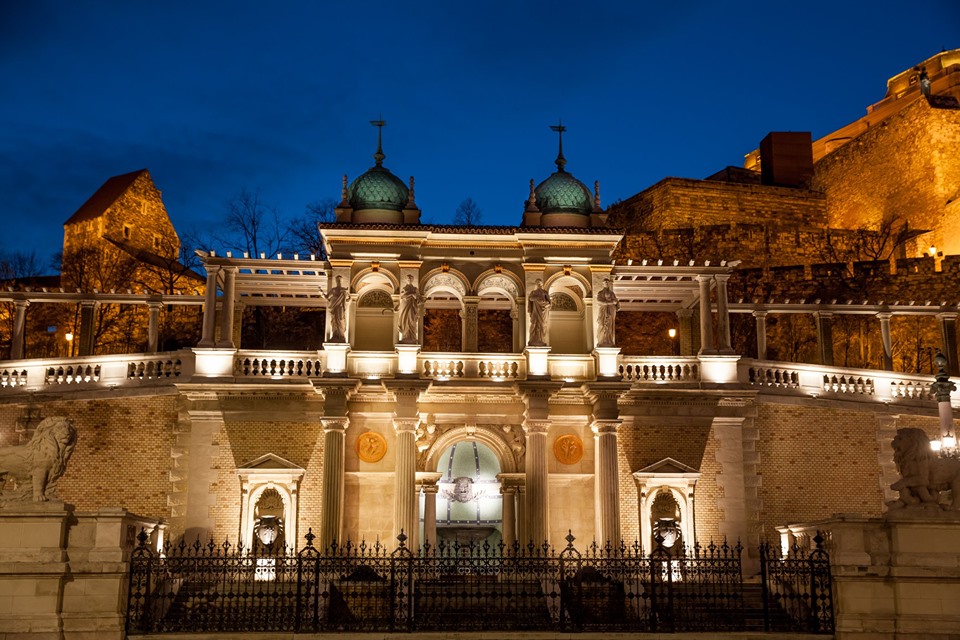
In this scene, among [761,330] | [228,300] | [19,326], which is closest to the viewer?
[228,300]

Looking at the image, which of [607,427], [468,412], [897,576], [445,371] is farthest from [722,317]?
[897,576]

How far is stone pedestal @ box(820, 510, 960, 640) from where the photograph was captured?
15.9 metres

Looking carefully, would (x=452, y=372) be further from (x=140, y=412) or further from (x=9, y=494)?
(x=9, y=494)

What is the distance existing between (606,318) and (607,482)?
4.00 m

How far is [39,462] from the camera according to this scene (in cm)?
1592

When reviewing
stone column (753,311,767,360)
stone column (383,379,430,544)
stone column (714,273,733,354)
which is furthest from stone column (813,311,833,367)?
stone column (383,379,430,544)

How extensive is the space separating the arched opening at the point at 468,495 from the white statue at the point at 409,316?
15.1ft

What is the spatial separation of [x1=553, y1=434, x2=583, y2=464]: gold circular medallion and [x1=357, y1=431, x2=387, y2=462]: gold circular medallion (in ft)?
13.6

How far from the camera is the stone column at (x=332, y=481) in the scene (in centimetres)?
2475

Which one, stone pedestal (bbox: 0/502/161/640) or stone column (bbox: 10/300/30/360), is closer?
stone pedestal (bbox: 0/502/161/640)

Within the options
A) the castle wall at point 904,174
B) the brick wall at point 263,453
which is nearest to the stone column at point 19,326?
the brick wall at point 263,453

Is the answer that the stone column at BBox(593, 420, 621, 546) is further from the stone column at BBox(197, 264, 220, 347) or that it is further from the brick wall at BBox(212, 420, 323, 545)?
the stone column at BBox(197, 264, 220, 347)

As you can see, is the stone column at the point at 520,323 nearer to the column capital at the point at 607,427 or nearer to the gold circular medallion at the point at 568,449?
the gold circular medallion at the point at 568,449

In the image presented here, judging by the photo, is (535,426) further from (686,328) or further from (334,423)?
(686,328)
